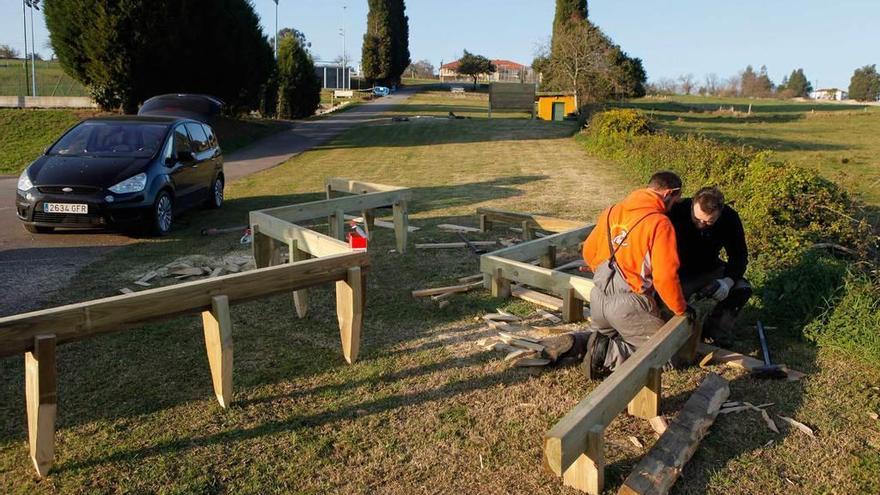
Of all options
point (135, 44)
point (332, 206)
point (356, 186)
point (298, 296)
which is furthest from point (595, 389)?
point (135, 44)

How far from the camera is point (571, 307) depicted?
592 centimetres

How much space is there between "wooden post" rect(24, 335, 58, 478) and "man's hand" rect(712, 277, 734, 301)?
476cm

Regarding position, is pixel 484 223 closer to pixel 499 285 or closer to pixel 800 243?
pixel 499 285

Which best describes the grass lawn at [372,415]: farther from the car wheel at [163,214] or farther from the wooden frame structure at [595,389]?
the car wheel at [163,214]

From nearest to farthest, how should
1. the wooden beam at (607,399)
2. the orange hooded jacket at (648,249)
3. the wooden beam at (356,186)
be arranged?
the wooden beam at (607,399)
the orange hooded jacket at (648,249)
the wooden beam at (356,186)

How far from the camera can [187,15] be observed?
25.4 m

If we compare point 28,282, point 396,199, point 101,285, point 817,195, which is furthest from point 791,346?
point 28,282

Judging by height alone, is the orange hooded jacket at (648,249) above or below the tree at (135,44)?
below

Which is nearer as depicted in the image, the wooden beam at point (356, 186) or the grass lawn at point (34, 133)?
the wooden beam at point (356, 186)

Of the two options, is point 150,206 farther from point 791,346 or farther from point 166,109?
point 166,109

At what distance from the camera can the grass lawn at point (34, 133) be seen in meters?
20.4

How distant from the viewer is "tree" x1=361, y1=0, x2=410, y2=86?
80875 mm

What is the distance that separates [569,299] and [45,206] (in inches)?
292

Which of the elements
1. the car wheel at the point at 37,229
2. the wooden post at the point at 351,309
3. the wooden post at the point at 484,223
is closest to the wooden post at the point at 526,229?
the wooden post at the point at 484,223
